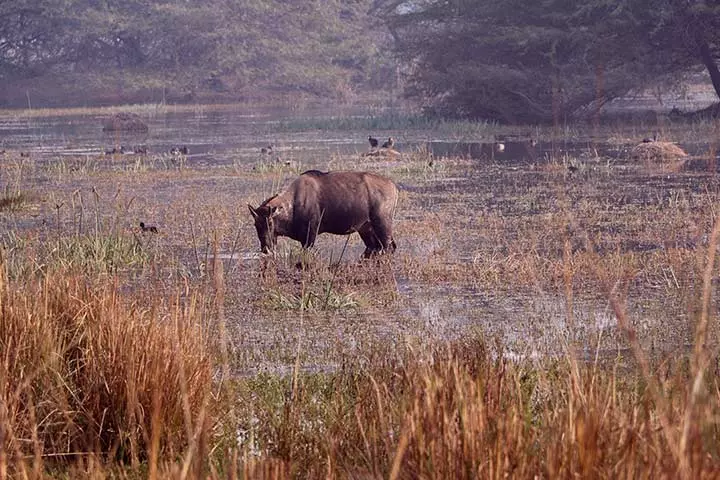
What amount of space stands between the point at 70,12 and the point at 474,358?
73.2 metres

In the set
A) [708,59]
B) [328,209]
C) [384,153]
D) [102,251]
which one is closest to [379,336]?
A: [102,251]

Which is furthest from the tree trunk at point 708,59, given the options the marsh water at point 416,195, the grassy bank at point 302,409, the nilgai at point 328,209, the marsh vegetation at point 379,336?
the grassy bank at point 302,409

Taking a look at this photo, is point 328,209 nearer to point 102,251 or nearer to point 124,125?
point 102,251

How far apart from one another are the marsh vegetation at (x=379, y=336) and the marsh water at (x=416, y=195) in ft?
0.16

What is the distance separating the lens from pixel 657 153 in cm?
2356

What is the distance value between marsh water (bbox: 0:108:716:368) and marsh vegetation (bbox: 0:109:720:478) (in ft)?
0.16

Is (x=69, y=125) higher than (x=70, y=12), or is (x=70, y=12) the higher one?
(x=70, y=12)

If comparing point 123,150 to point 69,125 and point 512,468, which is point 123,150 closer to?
point 69,125

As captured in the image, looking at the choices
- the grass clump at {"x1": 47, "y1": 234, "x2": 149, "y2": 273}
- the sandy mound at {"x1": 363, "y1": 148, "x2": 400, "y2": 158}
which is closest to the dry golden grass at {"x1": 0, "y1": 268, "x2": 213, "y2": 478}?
the grass clump at {"x1": 47, "y1": 234, "x2": 149, "y2": 273}

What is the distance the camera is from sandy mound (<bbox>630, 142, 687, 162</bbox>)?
23.4m

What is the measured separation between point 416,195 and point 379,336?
998 centimetres

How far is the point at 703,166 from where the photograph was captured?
21.7 meters

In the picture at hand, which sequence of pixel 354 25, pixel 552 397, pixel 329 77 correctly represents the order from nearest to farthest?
1. pixel 552 397
2. pixel 329 77
3. pixel 354 25

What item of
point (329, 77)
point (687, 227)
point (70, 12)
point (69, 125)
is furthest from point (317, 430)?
point (70, 12)
